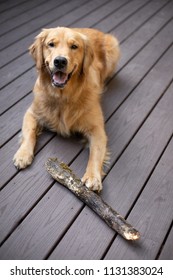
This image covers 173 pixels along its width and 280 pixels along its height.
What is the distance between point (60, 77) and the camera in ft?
8.15

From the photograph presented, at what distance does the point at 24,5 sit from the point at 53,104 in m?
2.59

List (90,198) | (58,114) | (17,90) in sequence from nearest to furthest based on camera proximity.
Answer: (90,198) < (58,114) < (17,90)

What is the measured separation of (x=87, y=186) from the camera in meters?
2.26

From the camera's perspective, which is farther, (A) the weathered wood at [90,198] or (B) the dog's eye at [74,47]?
(B) the dog's eye at [74,47]

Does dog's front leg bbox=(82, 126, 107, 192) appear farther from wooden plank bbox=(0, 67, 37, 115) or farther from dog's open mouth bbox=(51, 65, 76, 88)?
wooden plank bbox=(0, 67, 37, 115)

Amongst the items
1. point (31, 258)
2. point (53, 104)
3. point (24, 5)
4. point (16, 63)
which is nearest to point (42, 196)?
point (31, 258)

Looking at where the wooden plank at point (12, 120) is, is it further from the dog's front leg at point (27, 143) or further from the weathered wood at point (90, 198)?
the weathered wood at point (90, 198)

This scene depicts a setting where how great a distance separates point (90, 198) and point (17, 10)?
129 inches

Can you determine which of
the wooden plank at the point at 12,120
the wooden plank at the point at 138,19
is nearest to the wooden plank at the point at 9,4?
the wooden plank at the point at 138,19

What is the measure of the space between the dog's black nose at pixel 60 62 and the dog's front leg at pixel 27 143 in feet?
1.89

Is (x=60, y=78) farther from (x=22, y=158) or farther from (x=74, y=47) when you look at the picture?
(x=22, y=158)

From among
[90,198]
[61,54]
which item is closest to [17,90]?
[61,54]

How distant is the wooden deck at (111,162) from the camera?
6.60 ft
